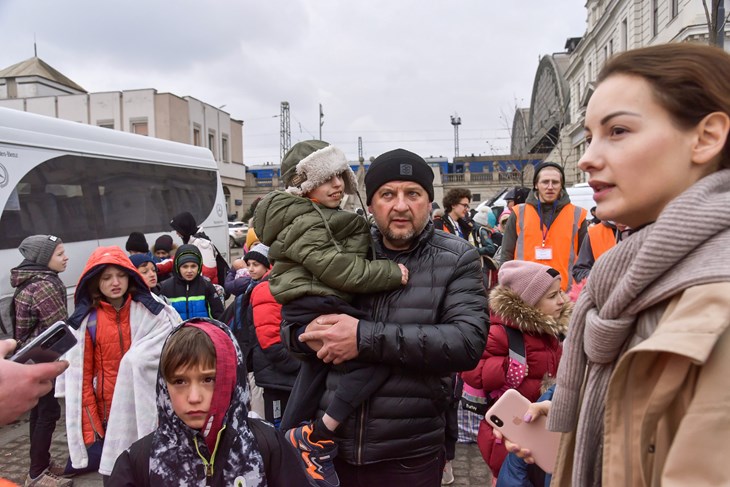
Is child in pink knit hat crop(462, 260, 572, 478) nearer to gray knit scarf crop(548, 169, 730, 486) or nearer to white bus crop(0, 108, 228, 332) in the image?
gray knit scarf crop(548, 169, 730, 486)

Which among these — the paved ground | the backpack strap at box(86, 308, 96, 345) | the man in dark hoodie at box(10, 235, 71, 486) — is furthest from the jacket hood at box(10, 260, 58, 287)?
the paved ground

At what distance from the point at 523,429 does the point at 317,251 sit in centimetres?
114

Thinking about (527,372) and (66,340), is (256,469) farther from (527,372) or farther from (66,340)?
(527,372)

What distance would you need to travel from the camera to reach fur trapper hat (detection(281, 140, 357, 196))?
8.75 ft

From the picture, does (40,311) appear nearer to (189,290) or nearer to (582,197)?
(189,290)

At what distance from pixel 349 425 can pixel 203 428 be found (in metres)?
0.62

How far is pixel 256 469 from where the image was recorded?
2.22 metres

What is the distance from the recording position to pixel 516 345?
10.1ft

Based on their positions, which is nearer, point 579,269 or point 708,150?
point 708,150

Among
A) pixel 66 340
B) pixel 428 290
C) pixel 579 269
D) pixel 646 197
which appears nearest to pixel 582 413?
pixel 646 197

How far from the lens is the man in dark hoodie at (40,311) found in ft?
14.5

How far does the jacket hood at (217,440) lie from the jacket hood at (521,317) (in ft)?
5.15

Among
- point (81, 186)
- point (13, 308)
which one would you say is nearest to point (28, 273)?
point (13, 308)

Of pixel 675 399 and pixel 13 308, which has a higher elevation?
pixel 675 399
